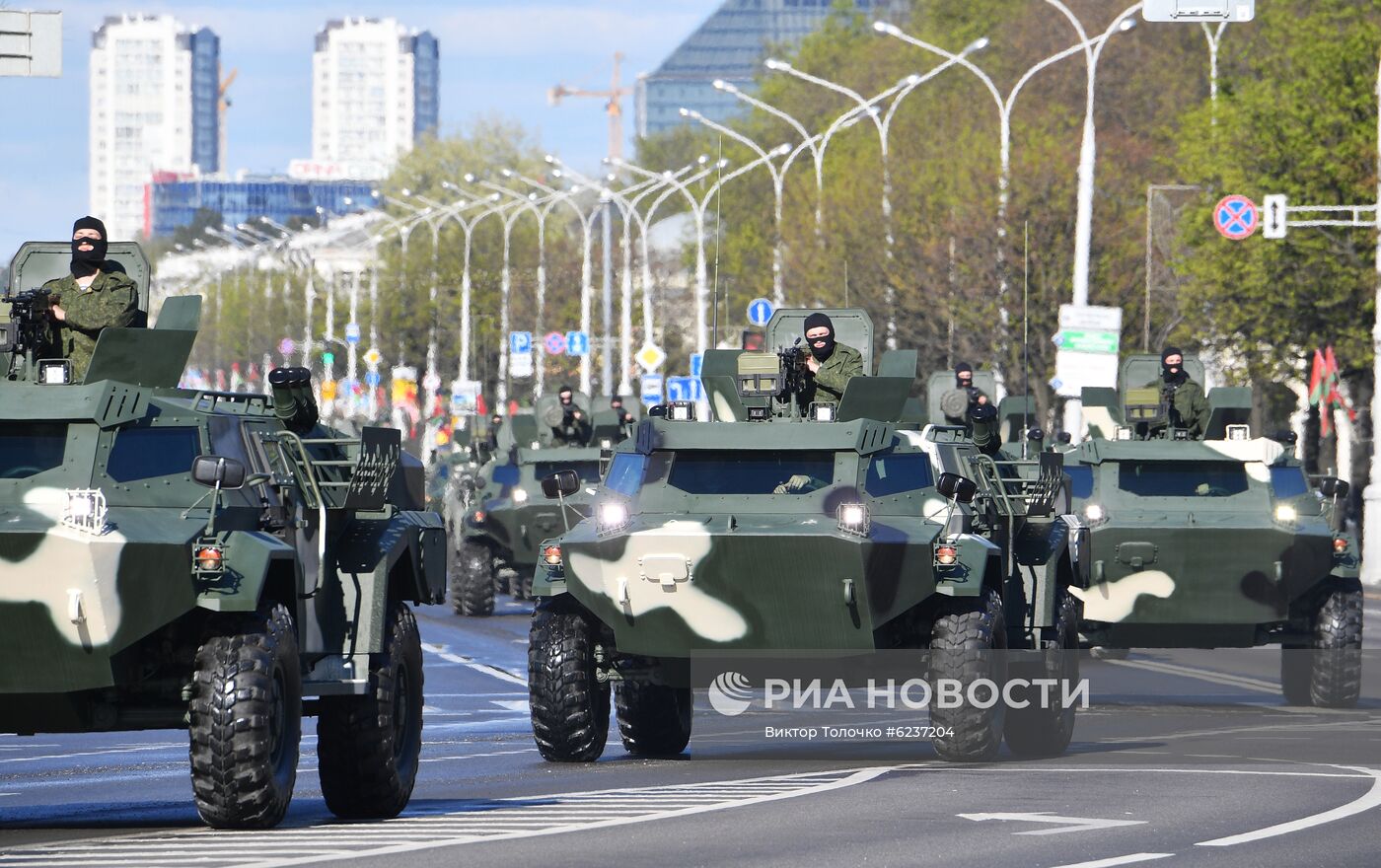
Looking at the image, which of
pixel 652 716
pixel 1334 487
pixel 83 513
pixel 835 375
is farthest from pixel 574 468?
pixel 83 513

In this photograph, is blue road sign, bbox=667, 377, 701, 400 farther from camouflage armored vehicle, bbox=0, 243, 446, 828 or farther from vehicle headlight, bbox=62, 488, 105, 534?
vehicle headlight, bbox=62, 488, 105, 534

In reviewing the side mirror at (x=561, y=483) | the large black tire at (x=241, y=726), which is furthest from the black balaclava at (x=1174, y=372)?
the large black tire at (x=241, y=726)

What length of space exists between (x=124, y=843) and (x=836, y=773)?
4.74 m

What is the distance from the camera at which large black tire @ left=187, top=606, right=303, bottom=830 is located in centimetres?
1232

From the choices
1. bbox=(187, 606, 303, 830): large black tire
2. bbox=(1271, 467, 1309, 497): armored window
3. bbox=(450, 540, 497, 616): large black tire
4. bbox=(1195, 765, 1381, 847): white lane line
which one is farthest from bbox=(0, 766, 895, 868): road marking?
bbox=(450, 540, 497, 616): large black tire

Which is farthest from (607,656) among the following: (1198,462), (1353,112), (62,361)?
(1353,112)

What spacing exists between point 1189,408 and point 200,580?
14646mm

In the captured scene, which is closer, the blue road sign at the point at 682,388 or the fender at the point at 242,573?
the fender at the point at 242,573

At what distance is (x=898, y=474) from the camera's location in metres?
17.1

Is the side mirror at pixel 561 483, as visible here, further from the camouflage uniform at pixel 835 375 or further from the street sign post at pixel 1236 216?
the street sign post at pixel 1236 216

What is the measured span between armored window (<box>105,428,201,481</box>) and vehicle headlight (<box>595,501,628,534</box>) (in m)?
3.77

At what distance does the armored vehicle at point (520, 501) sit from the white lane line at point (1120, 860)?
1936 centimetres

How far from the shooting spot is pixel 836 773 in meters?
15.9

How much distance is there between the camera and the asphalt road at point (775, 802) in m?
12.0
